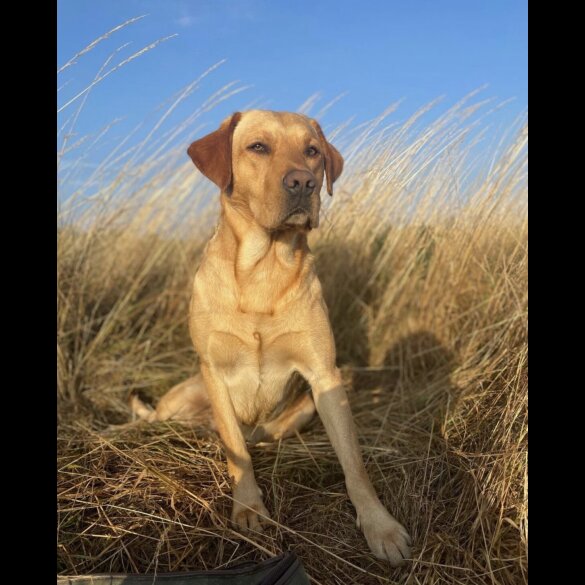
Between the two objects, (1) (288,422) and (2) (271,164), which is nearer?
(2) (271,164)

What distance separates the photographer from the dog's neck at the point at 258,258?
2.48 m

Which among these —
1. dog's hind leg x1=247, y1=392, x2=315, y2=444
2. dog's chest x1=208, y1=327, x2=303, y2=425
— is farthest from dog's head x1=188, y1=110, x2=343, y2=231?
dog's hind leg x1=247, y1=392, x2=315, y2=444

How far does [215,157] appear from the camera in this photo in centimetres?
247

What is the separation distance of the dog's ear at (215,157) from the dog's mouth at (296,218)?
34cm

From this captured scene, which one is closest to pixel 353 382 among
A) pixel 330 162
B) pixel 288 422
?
pixel 288 422

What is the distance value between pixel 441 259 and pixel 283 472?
2093mm

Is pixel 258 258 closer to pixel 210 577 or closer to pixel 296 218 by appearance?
pixel 296 218

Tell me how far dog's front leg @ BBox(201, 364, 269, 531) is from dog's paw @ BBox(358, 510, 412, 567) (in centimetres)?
42

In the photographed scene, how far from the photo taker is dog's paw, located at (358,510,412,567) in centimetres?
210

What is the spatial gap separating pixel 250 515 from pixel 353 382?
1.88m

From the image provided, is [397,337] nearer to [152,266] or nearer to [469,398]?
[469,398]

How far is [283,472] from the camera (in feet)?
8.79
